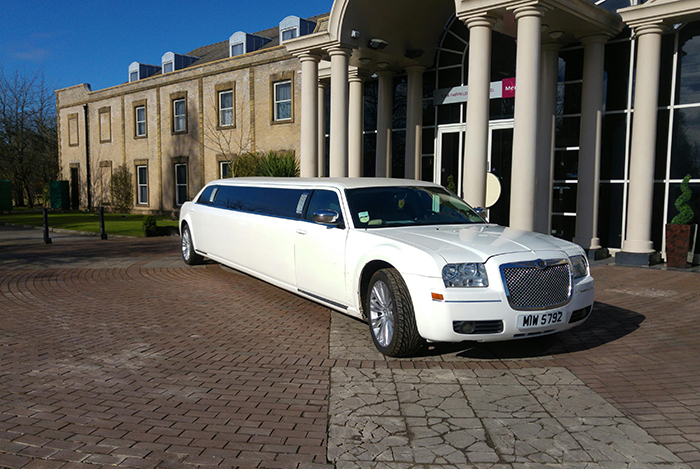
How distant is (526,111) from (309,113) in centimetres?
620

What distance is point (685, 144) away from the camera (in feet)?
37.0

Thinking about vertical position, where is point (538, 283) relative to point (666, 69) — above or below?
below

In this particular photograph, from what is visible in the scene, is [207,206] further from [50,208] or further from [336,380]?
[50,208]

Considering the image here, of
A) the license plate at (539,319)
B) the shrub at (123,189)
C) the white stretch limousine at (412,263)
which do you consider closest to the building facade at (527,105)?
the white stretch limousine at (412,263)

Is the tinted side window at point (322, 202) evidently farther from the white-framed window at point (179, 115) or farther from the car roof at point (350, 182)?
the white-framed window at point (179, 115)

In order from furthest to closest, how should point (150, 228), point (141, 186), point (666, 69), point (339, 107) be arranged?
1. point (141, 186)
2. point (150, 228)
3. point (339, 107)
4. point (666, 69)

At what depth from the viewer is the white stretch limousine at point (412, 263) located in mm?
4879

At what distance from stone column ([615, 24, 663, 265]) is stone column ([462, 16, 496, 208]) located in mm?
2975

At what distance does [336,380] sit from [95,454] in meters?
1.99

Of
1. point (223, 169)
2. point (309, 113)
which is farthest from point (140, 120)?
point (309, 113)

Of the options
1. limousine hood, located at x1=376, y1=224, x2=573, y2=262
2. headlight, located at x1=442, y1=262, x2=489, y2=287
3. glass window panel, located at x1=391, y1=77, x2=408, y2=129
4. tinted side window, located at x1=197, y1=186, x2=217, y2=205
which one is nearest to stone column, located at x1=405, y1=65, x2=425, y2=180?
glass window panel, located at x1=391, y1=77, x2=408, y2=129

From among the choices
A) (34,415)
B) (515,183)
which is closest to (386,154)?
(515,183)

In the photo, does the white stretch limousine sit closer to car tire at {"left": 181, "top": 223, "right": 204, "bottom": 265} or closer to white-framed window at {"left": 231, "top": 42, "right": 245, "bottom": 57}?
car tire at {"left": 181, "top": 223, "right": 204, "bottom": 265}

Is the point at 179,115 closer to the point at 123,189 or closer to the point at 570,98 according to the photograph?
the point at 123,189
